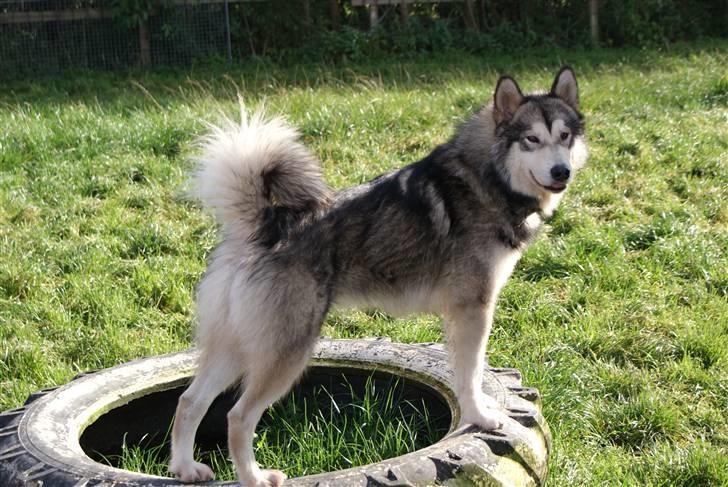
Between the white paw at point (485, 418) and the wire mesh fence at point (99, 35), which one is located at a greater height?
the wire mesh fence at point (99, 35)

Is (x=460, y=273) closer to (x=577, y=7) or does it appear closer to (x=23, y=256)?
(x=23, y=256)

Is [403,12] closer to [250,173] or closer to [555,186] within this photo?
[555,186]

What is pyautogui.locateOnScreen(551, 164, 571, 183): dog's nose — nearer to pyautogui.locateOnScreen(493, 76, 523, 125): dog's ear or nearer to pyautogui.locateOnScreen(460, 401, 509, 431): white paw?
pyautogui.locateOnScreen(493, 76, 523, 125): dog's ear

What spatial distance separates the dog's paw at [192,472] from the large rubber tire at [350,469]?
0.32ft

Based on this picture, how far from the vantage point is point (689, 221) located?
6172 millimetres

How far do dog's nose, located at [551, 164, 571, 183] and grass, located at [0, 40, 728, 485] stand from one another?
44.0 inches

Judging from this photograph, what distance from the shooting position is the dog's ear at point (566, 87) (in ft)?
12.2

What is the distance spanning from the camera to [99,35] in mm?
12016

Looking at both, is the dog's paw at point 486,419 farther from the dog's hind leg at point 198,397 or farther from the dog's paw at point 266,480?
the dog's hind leg at point 198,397

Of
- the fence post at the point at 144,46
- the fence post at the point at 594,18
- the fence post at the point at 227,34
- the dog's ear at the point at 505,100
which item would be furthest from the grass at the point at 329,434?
the fence post at the point at 594,18

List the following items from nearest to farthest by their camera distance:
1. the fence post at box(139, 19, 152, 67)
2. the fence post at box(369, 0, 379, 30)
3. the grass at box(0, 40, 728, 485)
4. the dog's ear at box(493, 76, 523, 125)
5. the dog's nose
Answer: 1. the dog's nose
2. the dog's ear at box(493, 76, 523, 125)
3. the grass at box(0, 40, 728, 485)
4. the fence post at box(139, 19, 152, 67)
5. the fence post at box(369, 0, 379, 30)

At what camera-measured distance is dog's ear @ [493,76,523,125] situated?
139 inches

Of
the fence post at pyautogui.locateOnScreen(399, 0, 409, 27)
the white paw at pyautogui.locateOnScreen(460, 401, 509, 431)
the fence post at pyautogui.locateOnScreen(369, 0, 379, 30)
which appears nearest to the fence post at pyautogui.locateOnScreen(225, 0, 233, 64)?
the fence post at pyautogui.locateOnScreen(369, 0, 379, 30)

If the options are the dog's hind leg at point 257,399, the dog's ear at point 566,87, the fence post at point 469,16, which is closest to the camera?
the dog's hind leg at point 257,399
